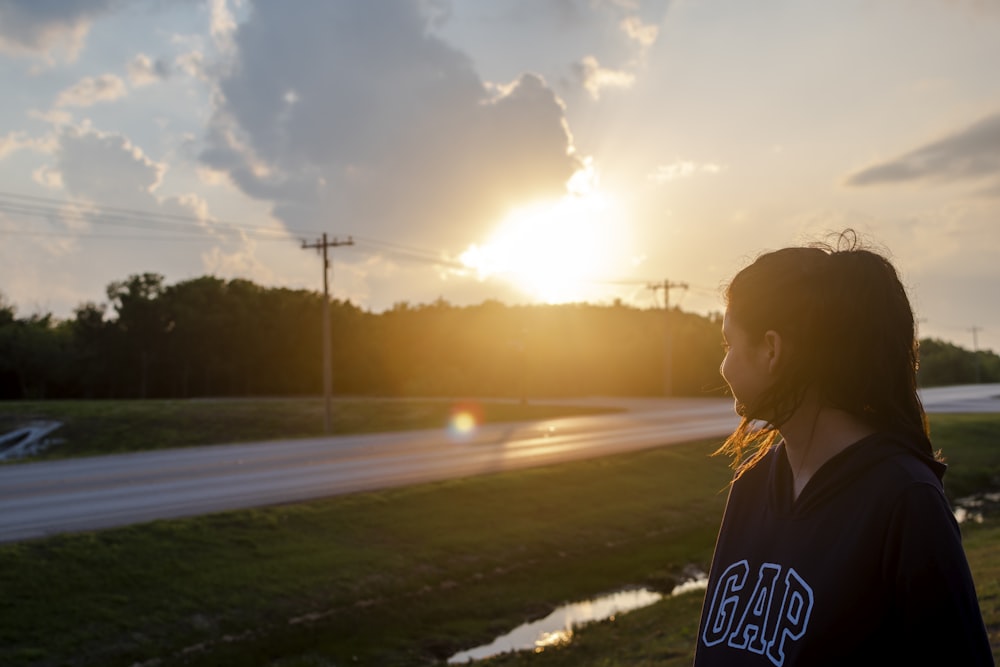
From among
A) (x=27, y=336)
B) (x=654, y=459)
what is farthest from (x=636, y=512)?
(x=27, y=336)

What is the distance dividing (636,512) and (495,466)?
4542mm

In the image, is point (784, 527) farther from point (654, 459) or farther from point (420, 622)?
point (654, 459)

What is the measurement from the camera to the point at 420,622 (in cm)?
1204

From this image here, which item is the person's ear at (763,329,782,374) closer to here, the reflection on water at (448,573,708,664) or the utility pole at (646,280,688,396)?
the reflection on water at (448,573,708,664)

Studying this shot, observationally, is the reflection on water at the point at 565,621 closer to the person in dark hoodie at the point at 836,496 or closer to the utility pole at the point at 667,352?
the person in dark hoodie at the point at 836,496

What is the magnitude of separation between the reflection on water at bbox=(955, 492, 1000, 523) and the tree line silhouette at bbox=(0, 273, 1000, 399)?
163ft

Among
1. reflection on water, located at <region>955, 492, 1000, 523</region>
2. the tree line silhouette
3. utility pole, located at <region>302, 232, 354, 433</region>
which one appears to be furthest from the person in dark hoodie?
the tree line silhouette

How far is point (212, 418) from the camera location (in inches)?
1961

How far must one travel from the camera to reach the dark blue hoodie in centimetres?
173

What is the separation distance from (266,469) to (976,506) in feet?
56.0

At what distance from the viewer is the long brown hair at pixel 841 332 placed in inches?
77.4

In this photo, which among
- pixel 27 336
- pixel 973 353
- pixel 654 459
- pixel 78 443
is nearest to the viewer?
pixel 654 459

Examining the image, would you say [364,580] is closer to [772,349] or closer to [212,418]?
[772,349]

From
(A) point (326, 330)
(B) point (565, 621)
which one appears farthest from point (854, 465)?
(A) point (326, 330)
